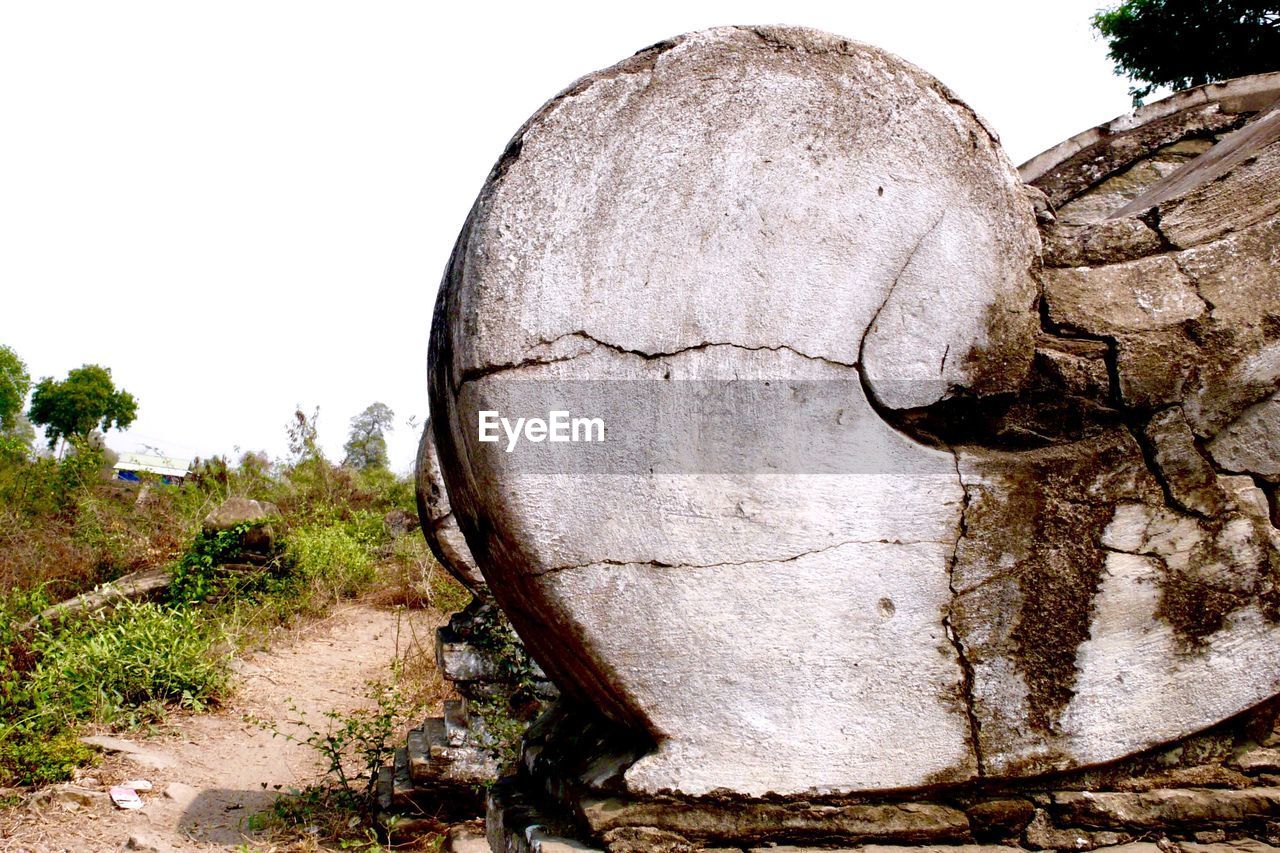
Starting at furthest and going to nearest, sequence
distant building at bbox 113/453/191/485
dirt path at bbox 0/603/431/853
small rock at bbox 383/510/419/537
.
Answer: distant building at bbox 113/453/191/485
small rock at bbox 383/510/419/537
dirt path at bbox 0/603/431/853

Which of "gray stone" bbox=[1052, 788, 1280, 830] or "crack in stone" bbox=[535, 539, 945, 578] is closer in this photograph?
"crack in stone" bbox=[535, 539, 945, 578]

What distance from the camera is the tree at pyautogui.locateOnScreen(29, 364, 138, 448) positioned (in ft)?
74.5

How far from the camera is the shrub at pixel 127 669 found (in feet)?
16.9

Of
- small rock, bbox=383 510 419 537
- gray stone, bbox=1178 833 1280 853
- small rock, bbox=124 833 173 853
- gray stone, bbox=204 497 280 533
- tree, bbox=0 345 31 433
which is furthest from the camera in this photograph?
tree, bbox=0 345 31 433

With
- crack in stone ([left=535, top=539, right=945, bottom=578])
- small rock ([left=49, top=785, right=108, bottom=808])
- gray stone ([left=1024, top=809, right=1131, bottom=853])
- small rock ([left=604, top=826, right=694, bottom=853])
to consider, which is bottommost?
small rock ([left=49, top=785, right=108, bottom=808])

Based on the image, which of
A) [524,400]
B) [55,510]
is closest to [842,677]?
[524,400]

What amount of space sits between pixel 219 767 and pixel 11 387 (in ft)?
66.8

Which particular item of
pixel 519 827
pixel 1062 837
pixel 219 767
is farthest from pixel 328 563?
pixel 1062 837

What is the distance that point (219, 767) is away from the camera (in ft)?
16.0

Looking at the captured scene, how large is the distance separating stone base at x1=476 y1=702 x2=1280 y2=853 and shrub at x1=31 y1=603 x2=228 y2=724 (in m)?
3.89

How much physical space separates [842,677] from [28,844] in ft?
11.1

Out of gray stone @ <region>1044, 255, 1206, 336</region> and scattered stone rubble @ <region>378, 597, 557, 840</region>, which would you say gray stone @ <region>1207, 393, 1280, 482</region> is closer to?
gray stone @ <region>1044, 255, 1206, 336</region>

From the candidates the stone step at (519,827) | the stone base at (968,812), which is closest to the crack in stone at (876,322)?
the stone base at (968,812)

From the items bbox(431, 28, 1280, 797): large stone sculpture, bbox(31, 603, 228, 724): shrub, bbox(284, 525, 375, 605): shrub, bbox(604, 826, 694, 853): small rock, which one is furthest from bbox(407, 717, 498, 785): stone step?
bbox(284, 525, 375, 605): shrub
